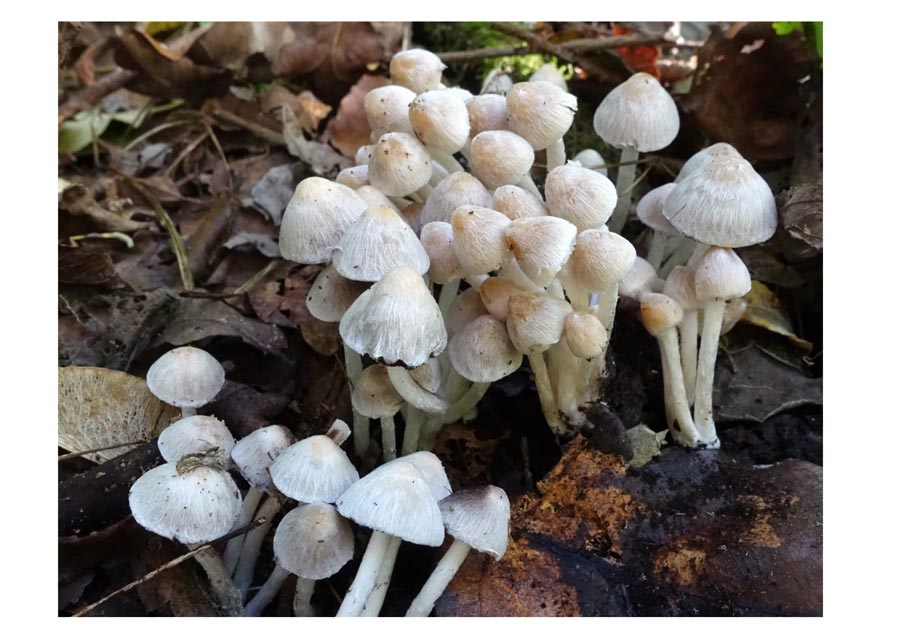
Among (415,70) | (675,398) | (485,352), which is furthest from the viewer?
(415,70)

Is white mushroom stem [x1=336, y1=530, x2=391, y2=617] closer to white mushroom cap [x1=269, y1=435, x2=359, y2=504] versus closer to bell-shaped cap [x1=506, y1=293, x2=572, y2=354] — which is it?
white mushroom cap [x1=269, y1=435, x2=359, y2=504]

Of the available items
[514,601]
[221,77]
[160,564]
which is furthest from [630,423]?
[221,77]

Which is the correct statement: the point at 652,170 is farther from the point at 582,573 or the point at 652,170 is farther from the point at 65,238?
the point at 65,238

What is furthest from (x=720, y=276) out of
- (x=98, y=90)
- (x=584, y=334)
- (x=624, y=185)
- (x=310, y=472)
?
(x=98, y=90)

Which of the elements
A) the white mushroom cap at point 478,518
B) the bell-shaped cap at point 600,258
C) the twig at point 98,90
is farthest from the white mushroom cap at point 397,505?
the twig at point 98,90

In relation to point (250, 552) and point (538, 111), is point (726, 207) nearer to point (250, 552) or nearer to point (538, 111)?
point (538, 111)

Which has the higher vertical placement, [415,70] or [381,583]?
[415,70]
